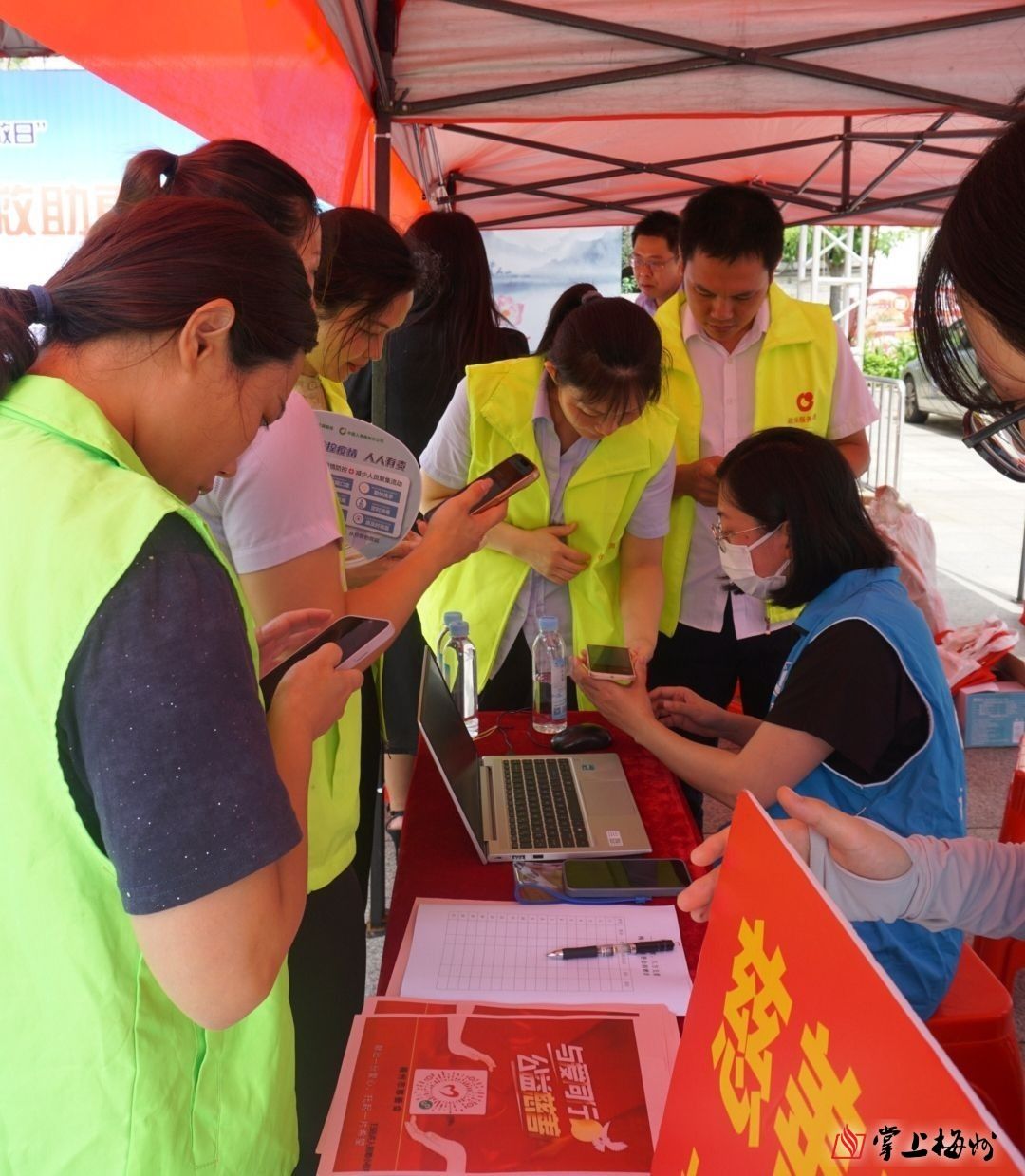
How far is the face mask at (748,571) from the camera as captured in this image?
1675mm

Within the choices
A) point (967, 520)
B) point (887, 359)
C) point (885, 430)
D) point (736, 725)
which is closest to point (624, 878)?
point (736, 725)

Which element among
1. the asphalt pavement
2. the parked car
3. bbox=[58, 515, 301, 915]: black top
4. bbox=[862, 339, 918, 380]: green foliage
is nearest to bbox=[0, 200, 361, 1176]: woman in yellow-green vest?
bbox=[58, 515, 301, 915]: black top

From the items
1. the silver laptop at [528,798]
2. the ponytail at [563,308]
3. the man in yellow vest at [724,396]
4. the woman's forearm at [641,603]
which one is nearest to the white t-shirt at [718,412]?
the man in yellow vest at [724,396]

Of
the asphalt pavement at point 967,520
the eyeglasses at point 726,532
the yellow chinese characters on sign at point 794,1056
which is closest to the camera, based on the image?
the yellow chinese characters on sign at point 794,1056

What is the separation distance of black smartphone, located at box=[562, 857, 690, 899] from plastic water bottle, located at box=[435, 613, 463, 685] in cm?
76

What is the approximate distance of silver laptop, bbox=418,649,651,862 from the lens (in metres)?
1.44

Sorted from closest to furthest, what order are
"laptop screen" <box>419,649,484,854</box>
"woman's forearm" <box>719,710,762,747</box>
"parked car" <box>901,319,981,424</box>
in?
"laptop screen" <box>419,649,484,854</box>
"woman's forearm" <box>719,710,762,747</box>
"parked car" <box>901,319,981,424</box>

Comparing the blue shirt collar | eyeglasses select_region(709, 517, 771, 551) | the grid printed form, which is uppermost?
eyeglasses select_region(709, 517, 771, 551)

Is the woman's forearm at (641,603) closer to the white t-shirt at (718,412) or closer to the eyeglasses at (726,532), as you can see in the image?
the white t-shirt at (718,412)

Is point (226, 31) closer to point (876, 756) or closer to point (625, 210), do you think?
point (876, 756)

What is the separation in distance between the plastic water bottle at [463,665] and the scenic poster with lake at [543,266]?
5987 millimetres

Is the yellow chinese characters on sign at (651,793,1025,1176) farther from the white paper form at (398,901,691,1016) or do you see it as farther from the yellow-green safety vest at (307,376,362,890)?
the yellow-green safety vest at (307,376,362,890)

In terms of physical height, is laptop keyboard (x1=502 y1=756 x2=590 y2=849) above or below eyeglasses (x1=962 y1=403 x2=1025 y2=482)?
below

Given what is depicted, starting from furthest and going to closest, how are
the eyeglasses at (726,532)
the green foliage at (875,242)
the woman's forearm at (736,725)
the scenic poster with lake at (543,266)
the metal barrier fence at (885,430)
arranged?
the green foliage at (875,242) < the scenic poster with lake at (543,266) < the metal barrier fence at (885,430) < the woman's forearm at (736,725) < the eyeglasses at (726,532)
